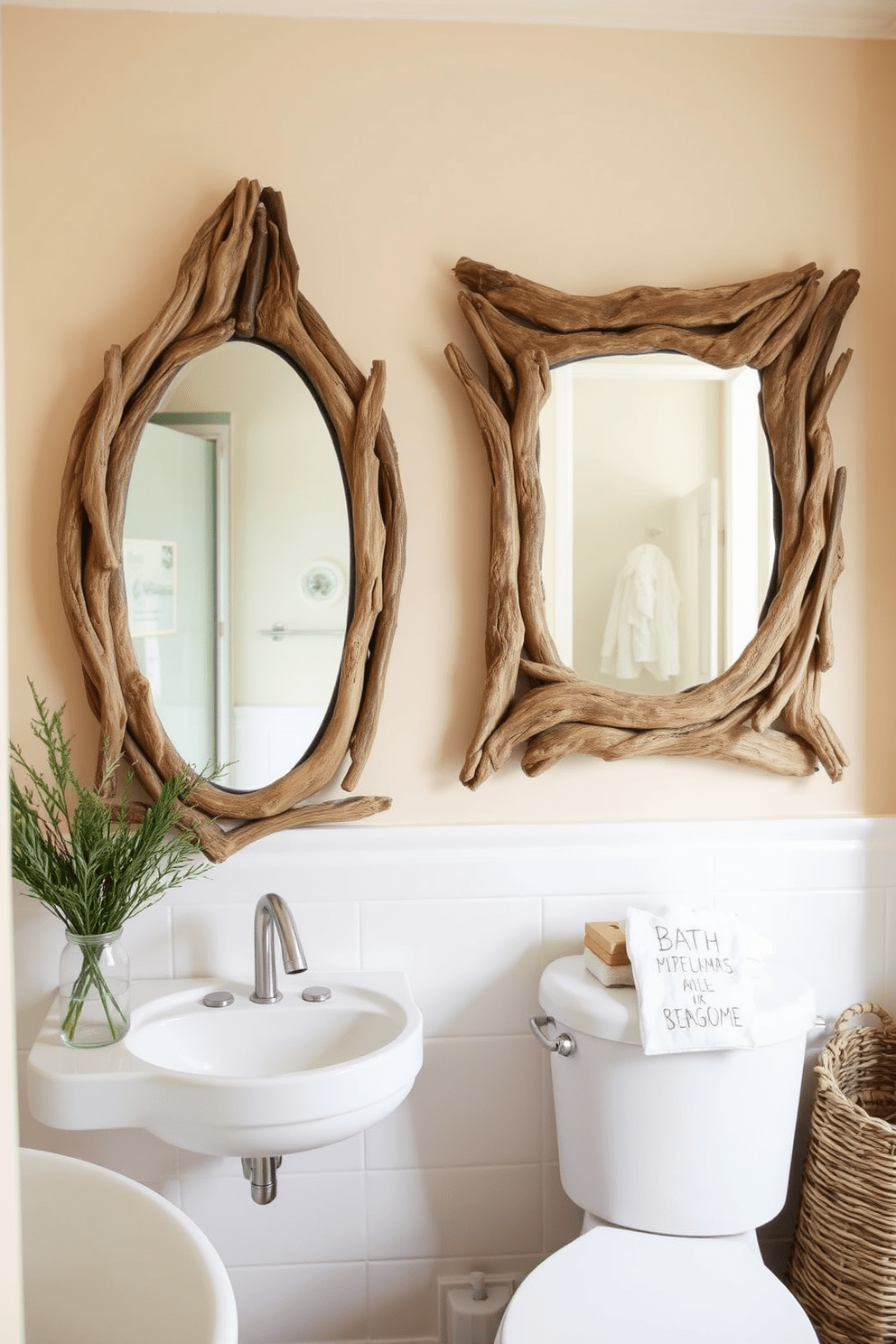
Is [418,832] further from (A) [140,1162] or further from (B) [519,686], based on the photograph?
(A) [140,1162]

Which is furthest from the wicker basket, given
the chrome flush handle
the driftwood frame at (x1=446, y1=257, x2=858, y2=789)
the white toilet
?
the driftwood frame at (x1=446, y1=257, x2=858, y2=789)

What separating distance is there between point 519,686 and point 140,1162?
0.97 metres

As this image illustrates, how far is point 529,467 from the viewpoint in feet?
5.36

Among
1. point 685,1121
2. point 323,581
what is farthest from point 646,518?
point 685,1121

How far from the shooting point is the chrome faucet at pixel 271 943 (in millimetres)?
1462

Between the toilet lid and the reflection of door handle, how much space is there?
0.93 metres

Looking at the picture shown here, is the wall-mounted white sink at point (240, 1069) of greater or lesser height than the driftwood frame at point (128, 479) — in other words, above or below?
below

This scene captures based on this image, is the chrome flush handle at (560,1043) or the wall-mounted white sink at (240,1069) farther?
the chrome flush handle at (560,1043)

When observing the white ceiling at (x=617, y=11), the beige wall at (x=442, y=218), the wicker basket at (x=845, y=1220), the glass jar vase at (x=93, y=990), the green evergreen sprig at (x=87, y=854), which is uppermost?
the white ceiling at (x=617, y=11)

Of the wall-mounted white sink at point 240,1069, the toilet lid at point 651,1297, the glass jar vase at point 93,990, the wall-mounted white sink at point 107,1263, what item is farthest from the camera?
the glass jar vase at point 93,990

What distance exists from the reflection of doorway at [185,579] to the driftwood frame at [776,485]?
42cm

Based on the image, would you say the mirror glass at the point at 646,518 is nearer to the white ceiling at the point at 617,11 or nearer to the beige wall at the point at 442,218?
the beige wall at the point at 442,218

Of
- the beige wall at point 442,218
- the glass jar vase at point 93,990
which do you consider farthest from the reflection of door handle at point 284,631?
the glass jar vase at point 93,990

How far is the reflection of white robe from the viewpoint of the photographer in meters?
1.68
